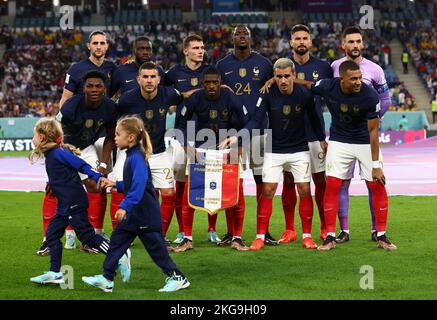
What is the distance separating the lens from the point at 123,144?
695cm

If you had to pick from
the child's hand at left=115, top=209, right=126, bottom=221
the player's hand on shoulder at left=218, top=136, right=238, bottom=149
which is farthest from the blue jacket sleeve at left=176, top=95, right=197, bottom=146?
the child's hand at left=115, top=209, right=126, bottom=221

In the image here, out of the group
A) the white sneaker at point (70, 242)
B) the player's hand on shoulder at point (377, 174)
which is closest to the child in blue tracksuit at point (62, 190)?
the white sneaker at point (70, 242)

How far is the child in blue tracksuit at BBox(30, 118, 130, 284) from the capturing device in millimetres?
7492

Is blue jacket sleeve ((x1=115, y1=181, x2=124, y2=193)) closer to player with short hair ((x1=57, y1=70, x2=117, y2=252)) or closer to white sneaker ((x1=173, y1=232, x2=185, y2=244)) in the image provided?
player with short hair ((x1=57, y1=70, x2=117, y2=252))

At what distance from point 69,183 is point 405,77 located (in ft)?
97.3

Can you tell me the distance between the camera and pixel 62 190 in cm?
760

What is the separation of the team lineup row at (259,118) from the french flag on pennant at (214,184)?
0.19m

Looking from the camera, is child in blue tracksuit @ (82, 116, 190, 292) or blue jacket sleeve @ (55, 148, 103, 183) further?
blue jacket sleeve @ (55, 148, 103, 183)

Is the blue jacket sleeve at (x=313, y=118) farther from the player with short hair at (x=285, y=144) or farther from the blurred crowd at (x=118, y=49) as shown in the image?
the blurred crowd at (x=118, y=49)

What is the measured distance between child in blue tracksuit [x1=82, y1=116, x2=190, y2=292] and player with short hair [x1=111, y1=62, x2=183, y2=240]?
2.03 meters

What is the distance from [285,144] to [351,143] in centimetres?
74

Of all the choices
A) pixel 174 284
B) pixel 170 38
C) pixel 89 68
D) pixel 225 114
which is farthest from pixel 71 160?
pixel 170 38
